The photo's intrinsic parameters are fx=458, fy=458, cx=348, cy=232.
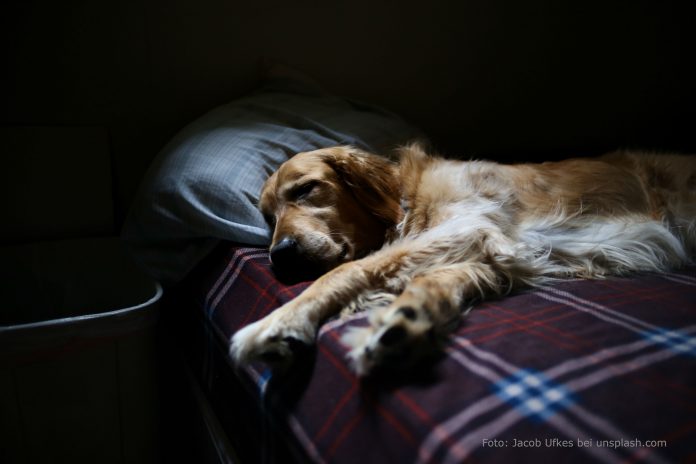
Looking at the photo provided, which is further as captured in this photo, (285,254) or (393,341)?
(285,254)

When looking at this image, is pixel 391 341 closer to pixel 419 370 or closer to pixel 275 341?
pixel 419 370

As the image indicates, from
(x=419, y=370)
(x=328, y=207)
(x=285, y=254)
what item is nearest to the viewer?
(x=419, y=370)

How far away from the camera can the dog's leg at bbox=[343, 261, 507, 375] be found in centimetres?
87

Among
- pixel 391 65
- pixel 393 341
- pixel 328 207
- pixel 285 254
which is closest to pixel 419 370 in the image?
pixel 393 341

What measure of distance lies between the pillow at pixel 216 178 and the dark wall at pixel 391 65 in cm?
44

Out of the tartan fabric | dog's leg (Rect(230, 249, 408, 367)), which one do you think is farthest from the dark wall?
the tartan fabric

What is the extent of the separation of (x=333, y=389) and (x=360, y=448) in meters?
0.14

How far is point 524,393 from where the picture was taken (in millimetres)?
756

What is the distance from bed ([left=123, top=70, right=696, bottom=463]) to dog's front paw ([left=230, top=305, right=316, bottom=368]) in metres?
0.03

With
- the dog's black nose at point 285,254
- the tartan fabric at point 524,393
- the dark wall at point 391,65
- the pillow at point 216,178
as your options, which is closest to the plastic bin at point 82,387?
the pillow at point 216,178

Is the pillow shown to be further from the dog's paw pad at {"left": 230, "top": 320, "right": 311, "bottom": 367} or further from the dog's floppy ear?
the dog's paw pad at {"left": 230, "top": 320, "right": 311, "bottom": 367}

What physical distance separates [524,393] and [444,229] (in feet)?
2.43

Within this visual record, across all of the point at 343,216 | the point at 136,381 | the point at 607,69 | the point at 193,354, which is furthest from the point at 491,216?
the point at 607,69

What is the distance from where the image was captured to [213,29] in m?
2.20
